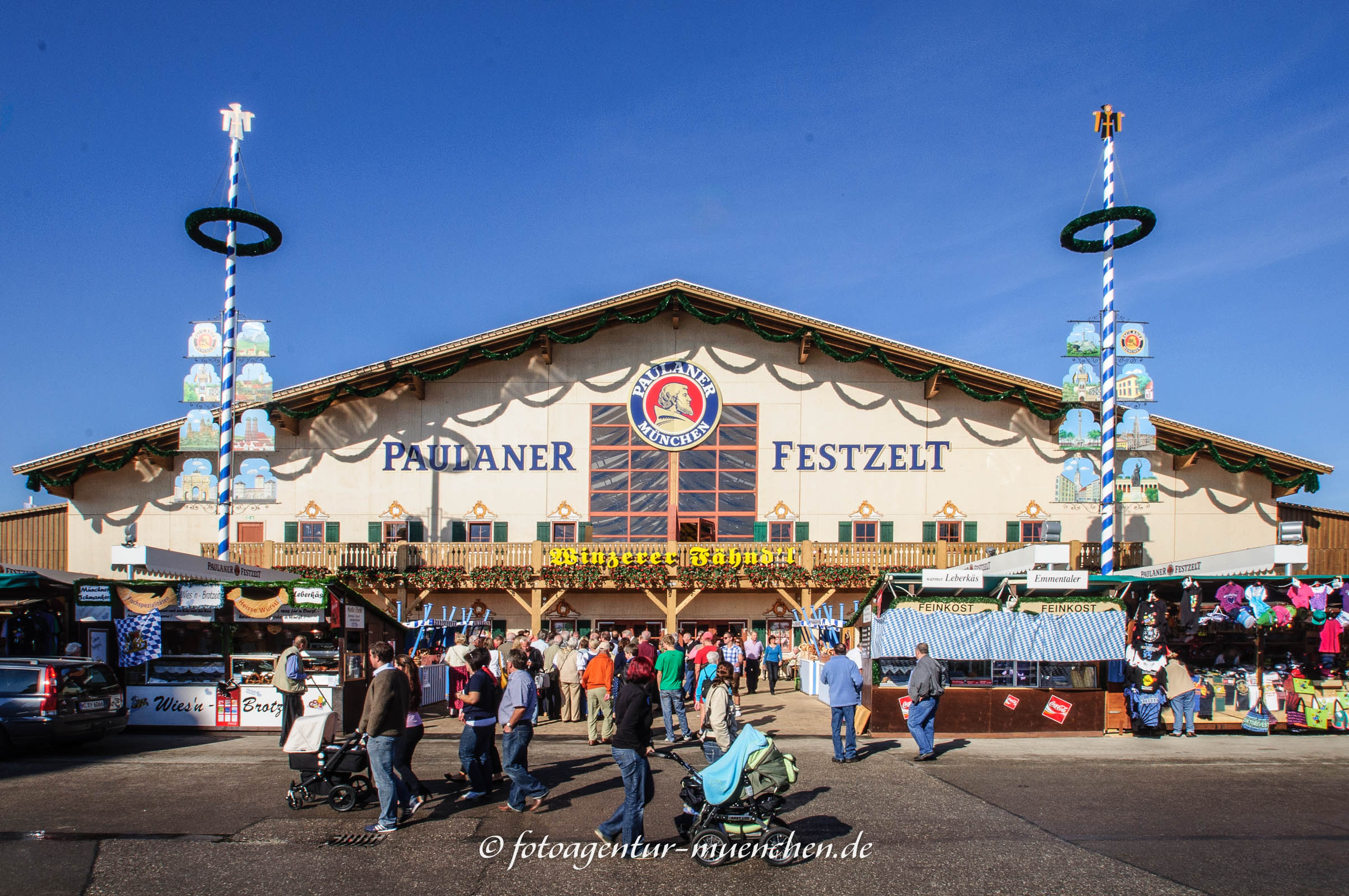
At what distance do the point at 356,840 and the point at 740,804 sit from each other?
3090mm

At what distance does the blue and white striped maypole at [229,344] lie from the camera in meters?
21.6

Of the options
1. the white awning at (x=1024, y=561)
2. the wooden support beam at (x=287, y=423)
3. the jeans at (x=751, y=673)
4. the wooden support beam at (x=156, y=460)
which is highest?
the wooden support beam at (x=287, y=423)

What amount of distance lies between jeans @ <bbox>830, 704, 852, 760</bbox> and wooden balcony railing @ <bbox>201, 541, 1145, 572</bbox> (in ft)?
47.8

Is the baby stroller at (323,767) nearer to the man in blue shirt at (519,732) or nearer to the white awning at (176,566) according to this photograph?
the man in blue shirt at (519,732)

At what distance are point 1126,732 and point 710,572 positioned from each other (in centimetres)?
1332

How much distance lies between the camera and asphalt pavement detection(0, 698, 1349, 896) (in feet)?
23.4

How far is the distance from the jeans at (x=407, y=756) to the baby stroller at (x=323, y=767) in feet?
1.36

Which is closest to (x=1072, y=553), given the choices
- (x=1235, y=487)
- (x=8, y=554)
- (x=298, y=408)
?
(x=1235, y=487)

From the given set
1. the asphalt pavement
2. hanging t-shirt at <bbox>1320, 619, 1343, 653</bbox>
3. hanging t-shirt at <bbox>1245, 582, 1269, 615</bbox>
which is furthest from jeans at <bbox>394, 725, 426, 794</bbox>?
hanging t-shirt at <bbox>1320, 619, 1343, 653</bbox>

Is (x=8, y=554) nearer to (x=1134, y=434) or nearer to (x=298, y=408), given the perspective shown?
(x=298, y=408)

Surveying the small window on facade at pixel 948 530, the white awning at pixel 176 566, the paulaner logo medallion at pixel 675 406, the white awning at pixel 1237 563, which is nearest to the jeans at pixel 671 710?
the white awning at pixel 176 566

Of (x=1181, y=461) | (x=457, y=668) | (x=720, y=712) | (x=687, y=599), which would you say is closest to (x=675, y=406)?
(x=687, y=599)

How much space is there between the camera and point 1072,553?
26.5 m

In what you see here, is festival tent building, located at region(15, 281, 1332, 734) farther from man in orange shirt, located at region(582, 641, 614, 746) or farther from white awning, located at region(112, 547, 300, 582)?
man in orange shirt, located at region(582, 641, 614, 746)
